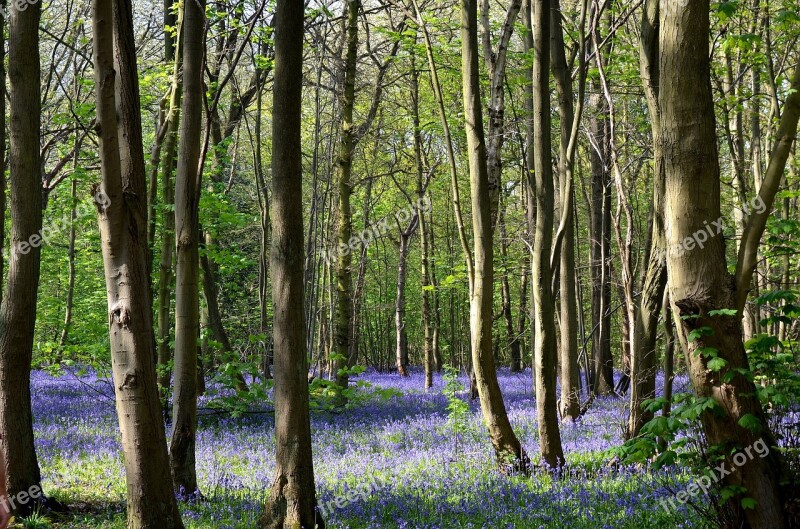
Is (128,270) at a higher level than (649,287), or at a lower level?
higher

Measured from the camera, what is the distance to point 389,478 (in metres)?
7.40

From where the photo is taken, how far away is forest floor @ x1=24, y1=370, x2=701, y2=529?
572 cm

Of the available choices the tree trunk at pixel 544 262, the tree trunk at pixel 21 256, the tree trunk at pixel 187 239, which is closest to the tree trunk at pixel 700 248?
the tree trunk at pixel 544 262

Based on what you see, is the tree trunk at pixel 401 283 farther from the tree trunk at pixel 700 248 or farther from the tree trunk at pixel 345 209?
the tree trunk at pixel 700 248

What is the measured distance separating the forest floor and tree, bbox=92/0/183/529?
1.33 meters

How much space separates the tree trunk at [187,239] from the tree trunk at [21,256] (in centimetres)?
127

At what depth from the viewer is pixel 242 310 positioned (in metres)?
27.6

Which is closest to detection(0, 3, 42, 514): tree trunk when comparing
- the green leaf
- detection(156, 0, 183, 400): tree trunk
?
detection(156, 0, 183, 400): tree trunk

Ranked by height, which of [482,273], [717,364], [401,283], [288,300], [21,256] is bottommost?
[717,364]

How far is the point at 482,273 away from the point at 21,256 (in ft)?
15.0

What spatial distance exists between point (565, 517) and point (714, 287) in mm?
2421

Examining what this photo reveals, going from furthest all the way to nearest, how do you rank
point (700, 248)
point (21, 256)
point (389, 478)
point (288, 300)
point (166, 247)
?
1. point (166, 247)
2. point (389, 478)
3. point (21, 256)
4. point (288, 300)
5. point (700, 248)

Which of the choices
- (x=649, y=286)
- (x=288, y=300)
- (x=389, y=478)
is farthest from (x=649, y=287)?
(x=288, y=300)

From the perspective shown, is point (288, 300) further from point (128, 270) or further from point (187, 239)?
point (187, 239)
